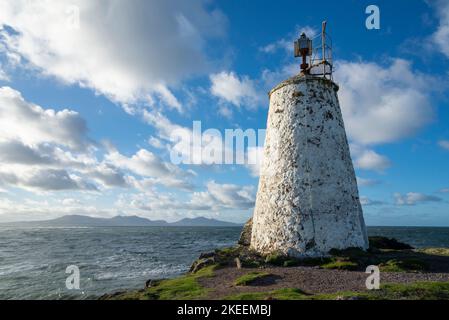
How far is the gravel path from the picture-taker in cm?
1279

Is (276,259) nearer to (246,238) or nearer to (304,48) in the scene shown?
(246,238)

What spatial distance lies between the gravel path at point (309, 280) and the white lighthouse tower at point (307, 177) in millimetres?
3229

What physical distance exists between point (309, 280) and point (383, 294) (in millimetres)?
3623

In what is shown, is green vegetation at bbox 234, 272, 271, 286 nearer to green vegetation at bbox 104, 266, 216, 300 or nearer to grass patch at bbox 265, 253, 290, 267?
green vegetation at bbox 104, 266, 216, 300

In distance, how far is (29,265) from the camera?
3253cm

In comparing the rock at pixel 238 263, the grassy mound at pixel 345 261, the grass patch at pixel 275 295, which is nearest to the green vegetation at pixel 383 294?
the grass patch at pixel 275 295

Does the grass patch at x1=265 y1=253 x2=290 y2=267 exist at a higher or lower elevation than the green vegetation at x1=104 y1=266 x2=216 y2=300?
higher

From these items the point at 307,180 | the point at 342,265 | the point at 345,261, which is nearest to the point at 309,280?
the point at 342,265

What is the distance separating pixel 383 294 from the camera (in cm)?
1119

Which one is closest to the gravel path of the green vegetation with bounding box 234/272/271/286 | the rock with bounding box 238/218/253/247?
the green vegetation with bounding box 234/272/271/286

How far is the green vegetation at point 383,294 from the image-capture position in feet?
35.2
